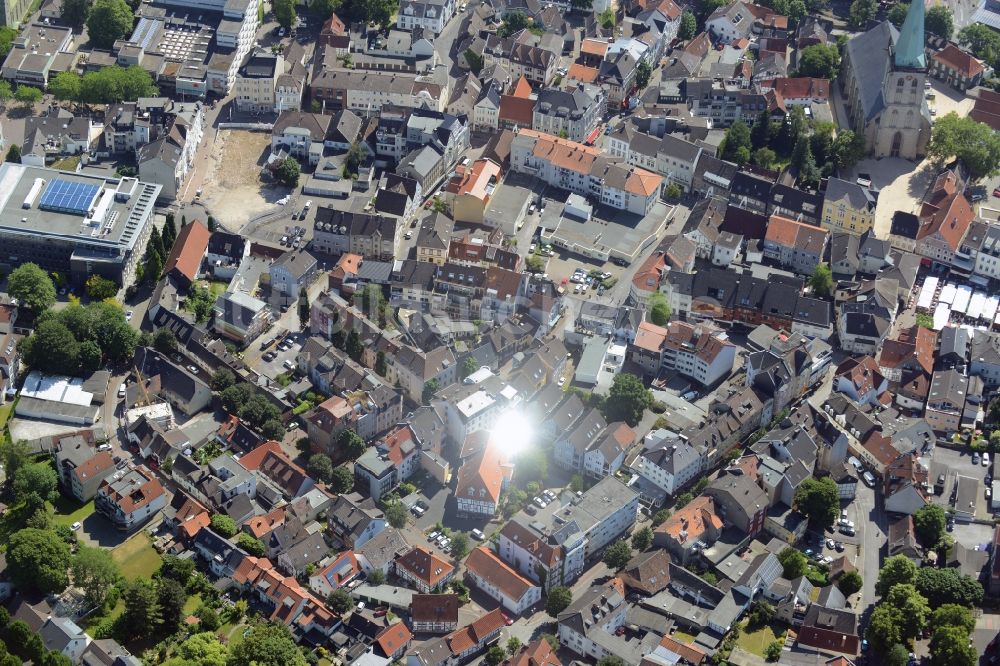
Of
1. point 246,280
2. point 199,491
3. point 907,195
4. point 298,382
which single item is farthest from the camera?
point 907,195

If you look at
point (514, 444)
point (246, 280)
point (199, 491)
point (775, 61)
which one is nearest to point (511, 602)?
point (514, 444)

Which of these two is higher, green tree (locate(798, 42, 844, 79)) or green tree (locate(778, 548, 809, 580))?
green tree (locate(798, 42, 844, 79))

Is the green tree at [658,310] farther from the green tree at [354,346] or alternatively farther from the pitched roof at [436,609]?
the pitched roof at [436,609]

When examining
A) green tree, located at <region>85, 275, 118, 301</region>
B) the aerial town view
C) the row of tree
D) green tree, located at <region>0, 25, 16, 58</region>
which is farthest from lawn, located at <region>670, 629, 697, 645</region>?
green tree, located at <region>0, 25, 16, 58</region>

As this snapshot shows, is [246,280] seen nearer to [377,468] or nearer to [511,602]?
[377,468]

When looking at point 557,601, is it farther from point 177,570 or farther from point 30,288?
point 30,288

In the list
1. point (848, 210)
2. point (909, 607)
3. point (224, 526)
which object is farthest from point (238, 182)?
point (909, 607)

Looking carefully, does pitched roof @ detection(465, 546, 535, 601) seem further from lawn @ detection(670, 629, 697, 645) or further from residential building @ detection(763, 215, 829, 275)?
residential building @ detection(763, 215, 829, 275)
